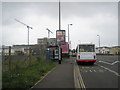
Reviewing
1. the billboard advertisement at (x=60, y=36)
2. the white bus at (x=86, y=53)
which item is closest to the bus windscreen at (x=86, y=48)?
the white bus at (x=86, y=53)

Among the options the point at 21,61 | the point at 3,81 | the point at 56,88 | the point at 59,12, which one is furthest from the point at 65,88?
the point at 59,12

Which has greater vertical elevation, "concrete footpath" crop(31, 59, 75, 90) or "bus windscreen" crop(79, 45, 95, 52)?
"bus windscreen" crop(79, 45, 95, 52)

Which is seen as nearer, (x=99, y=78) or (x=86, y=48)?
(x=99, y=78)

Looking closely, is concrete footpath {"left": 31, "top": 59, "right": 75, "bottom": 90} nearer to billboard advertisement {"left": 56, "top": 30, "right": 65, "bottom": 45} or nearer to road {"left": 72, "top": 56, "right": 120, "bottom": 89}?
road {"left": 72, "top": 56, "right": 120, "bottom": 89}

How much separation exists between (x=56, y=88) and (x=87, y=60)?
20.2 metres

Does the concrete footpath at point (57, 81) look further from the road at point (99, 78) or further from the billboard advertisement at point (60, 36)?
the billboard advertisement at point (60, 36)

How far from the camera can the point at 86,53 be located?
3045 cm

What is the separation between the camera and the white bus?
30.3 m

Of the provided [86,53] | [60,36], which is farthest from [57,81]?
[60,36]

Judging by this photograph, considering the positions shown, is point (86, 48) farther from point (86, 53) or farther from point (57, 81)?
point (57, 81)

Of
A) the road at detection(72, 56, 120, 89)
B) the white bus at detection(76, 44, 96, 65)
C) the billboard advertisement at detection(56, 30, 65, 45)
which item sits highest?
the billboard advertisement at detection(56, 30, 65, 45)

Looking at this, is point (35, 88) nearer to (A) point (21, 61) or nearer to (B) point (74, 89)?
(B) point (74, 89)

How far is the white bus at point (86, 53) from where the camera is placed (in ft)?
99.5

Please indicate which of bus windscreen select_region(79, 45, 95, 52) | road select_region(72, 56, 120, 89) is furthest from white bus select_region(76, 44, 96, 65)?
road select_region(72, 56, 120, 89)
